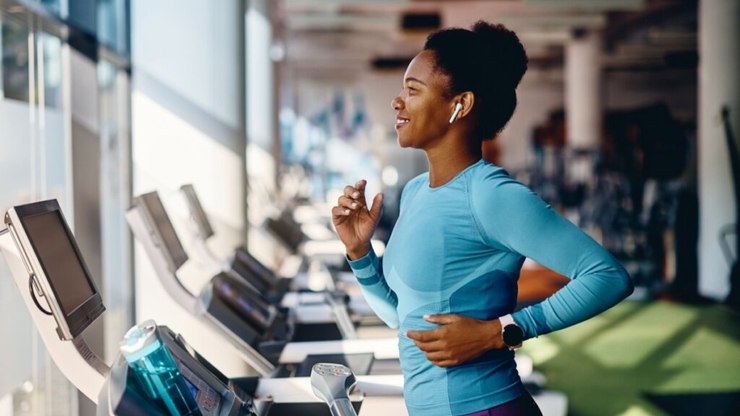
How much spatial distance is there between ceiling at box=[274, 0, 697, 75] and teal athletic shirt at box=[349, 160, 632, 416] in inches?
363

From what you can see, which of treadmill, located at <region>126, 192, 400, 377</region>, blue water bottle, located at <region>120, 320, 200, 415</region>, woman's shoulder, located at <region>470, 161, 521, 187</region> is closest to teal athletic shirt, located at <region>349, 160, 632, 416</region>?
woman's shoulder, located at <region>470, 161, 521, 187</region>

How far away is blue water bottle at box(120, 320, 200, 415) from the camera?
4.05ft

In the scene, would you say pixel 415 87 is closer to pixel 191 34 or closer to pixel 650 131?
pixel 191 34

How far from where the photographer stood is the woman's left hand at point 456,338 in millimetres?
1315

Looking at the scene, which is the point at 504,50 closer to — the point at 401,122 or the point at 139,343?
the point at 401,122

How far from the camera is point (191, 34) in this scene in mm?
4609

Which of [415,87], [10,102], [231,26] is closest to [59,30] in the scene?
[10,102]

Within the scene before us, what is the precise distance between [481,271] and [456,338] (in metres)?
0.13

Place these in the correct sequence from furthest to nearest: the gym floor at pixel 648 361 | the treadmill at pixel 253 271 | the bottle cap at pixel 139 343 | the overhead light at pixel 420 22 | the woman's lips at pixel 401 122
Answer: the overhead light at pixel 420 22
the gym floor at pixel 648 361
the treadmill at pixel 253 271
the woman's lips at pixel 401 122
the bottle cap at pixel 139 343

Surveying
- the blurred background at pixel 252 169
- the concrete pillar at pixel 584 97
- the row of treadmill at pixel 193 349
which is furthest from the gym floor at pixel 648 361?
the concrete pillar at pixel 584 97

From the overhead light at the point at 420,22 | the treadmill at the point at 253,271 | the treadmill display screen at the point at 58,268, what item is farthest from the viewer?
the overhead light at the point at 420,22

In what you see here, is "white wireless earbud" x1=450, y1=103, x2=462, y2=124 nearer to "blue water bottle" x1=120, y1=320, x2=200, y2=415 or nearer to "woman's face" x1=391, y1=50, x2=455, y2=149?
"woman's face" x1=391, y1=50, x2=455, y2=149

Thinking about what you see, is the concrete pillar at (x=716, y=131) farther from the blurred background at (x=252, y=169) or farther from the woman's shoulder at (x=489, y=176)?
the woman's shoulder at (x=489, y=176)

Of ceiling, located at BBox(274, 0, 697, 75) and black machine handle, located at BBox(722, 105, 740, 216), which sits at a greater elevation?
ceiling, located at BBox(274, 0, 697, 75)
